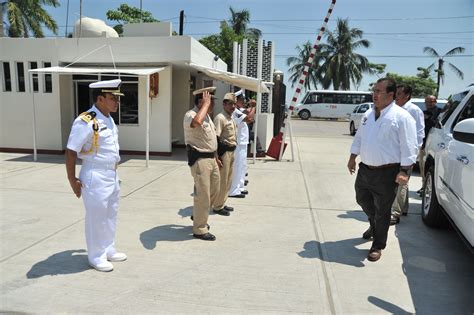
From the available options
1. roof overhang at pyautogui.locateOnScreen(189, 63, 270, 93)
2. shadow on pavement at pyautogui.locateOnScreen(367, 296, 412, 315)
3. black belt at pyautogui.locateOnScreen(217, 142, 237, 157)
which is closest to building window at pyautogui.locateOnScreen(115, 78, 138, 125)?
roof overhang at pyautogui.locateOnScreen(189, 63, 270, 93)

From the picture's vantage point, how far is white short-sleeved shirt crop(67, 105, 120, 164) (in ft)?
11.0

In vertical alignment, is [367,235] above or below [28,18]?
below

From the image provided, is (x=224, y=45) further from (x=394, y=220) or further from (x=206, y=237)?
(x=206, y=237)

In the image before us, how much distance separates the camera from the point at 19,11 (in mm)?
26297

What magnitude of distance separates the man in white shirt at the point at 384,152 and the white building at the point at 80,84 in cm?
653

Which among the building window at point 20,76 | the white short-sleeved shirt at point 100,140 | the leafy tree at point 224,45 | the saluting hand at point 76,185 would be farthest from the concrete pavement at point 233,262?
the leafy tree at point 224,45

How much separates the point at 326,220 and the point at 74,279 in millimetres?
3461

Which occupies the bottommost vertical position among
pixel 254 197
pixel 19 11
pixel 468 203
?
pixel 254 197

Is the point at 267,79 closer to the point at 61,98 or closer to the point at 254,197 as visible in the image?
the point at 61,98

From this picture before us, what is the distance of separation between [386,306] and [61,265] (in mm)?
3016

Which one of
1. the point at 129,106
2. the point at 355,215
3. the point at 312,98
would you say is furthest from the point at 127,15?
the point at 355,215

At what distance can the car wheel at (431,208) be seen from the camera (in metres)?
4.95

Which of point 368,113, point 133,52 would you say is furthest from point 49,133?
point 368,113

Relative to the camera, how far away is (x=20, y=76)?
10984 millimetres
